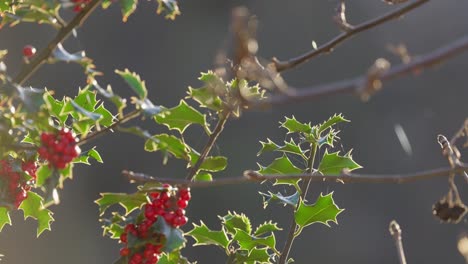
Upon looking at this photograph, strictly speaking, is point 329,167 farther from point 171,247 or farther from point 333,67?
point 333,67

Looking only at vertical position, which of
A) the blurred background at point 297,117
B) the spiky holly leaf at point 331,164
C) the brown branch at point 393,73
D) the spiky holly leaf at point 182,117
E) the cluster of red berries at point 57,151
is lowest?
the brown branch at point 393,73

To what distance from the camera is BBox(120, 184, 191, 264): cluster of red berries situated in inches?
35.0

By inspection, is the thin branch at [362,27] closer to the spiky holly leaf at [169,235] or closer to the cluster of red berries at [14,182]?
the spiky holly leaf at [169,235]

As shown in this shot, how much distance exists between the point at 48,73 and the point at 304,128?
3766 mm

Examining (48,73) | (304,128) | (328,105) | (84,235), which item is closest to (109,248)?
(84,235)

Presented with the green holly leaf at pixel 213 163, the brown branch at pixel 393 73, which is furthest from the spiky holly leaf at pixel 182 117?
the brown branch at pixel 393 73

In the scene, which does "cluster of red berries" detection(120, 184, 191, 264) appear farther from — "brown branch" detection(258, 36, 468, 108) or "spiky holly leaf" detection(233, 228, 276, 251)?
"brown branch" detection(258, 36, 468, 108)

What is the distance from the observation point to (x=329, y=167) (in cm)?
108

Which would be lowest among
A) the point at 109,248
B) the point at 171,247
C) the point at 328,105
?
the point at 171,247

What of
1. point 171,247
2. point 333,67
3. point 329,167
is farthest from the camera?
point 333,67

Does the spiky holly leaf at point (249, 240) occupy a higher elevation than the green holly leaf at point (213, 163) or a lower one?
lower

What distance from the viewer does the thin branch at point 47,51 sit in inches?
31.9

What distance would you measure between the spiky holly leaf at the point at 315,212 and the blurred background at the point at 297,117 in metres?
2.96

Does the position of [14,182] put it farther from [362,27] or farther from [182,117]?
[362,27]
